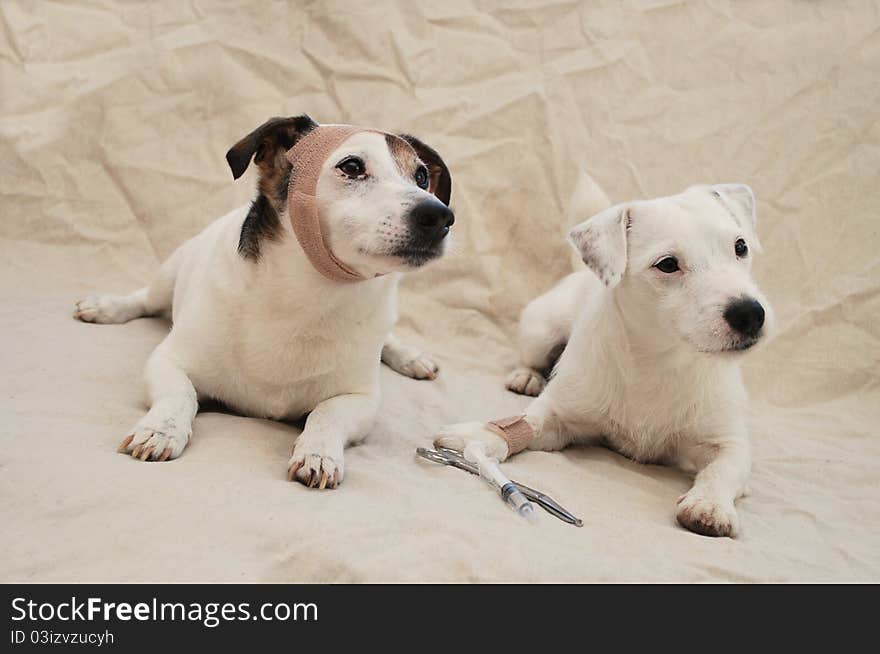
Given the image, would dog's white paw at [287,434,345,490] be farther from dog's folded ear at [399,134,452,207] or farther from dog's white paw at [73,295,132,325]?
dog's white paw at [73,295,132,325]

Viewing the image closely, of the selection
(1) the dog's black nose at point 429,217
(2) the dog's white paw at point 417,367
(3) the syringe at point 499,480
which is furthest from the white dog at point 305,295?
(2) the dog's white paw at point 417,367

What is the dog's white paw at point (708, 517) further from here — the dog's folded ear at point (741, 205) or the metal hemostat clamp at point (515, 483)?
the dog's folded ear at point (741, 205)

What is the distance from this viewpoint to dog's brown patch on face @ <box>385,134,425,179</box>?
2.49m

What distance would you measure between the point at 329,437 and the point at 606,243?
992 millimetres

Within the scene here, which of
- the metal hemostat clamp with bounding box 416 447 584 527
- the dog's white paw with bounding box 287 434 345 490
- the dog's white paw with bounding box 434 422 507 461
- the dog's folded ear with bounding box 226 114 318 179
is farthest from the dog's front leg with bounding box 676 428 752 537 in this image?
A: the dog's folded ear with bounding box 226 114 318 179

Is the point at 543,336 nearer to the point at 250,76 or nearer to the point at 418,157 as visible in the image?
the point at 418,157

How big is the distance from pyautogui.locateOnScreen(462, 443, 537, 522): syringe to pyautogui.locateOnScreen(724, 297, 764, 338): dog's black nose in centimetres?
71

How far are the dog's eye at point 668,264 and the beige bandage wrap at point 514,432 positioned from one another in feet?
2.14

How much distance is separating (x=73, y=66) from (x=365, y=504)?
11.4 feet

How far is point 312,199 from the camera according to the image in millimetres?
2361

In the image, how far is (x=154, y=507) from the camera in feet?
5.88

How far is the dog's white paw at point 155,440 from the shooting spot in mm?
2109

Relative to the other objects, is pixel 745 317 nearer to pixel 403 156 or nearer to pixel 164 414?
pixel 403 156
